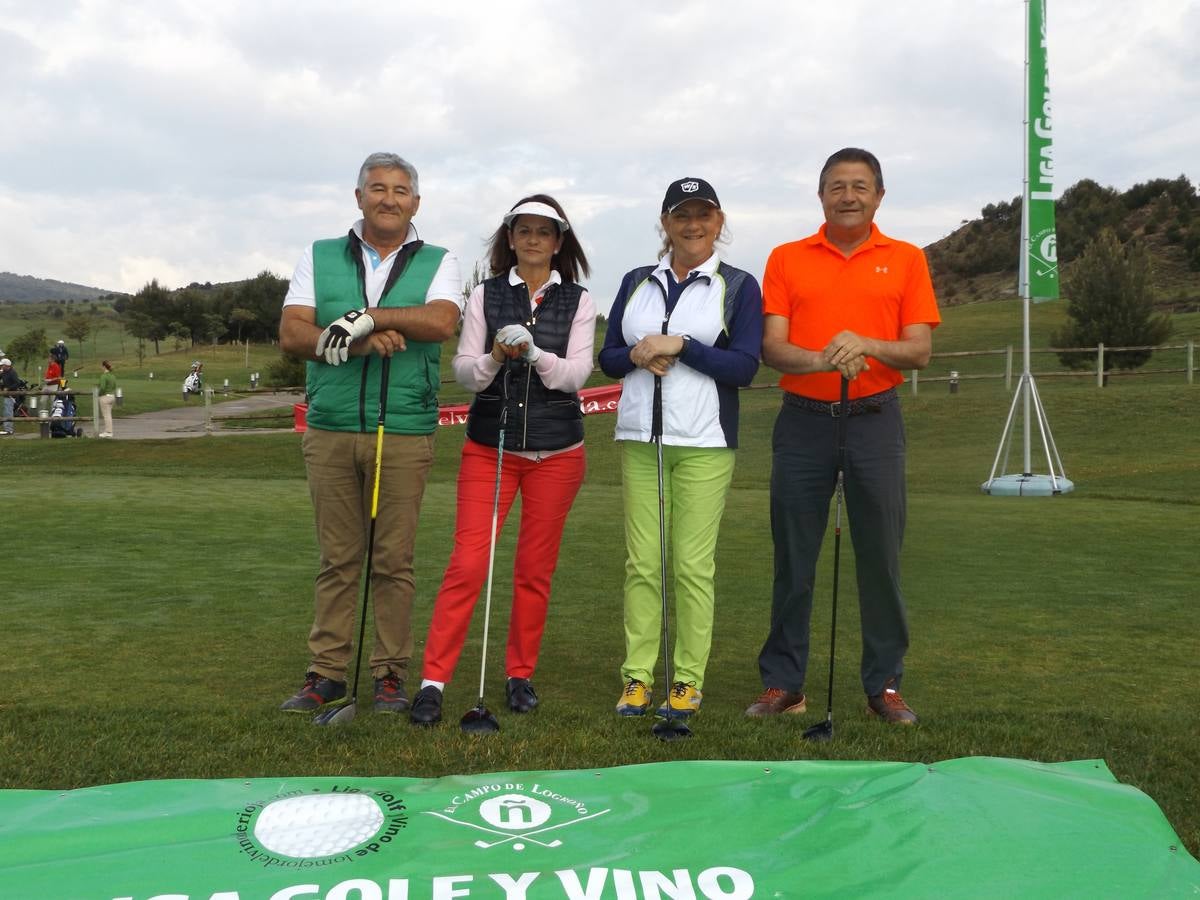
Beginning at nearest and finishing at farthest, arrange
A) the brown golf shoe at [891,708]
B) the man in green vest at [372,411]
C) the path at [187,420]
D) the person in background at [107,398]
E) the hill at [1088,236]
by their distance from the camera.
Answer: the brown golf shoe at [891,708], the man in green vest at [372,411], the person in background at [107,398], the path at [187,420], the hill at [1088,236]

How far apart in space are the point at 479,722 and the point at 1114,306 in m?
29.5

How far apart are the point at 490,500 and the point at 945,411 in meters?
18.2

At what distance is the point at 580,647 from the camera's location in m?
4.99

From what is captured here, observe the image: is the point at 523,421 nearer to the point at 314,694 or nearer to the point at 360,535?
the point at 360,535

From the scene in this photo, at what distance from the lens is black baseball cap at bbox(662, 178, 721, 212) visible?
12.8 ft

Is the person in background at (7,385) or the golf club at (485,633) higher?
the person in background at (7,385)

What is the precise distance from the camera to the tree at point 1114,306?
96.2ft

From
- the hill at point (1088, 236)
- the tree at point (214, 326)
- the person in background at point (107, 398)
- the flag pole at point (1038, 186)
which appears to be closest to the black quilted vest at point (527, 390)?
the flag pole at point (1038, 186)

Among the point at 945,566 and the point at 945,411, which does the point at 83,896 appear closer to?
the point at 945,566

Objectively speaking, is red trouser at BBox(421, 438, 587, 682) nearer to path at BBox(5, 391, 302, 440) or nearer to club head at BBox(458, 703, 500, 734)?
club head at BBox(458, 703, 500, 734)

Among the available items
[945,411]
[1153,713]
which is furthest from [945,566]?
[945,411]

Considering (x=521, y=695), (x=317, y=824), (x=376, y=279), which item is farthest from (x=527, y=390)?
(x=317, y=824)

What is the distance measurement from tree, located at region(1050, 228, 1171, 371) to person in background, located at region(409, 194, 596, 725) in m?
27.5

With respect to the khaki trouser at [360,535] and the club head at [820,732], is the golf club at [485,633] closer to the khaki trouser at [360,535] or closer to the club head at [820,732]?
the khaki trouser at [360,535]
